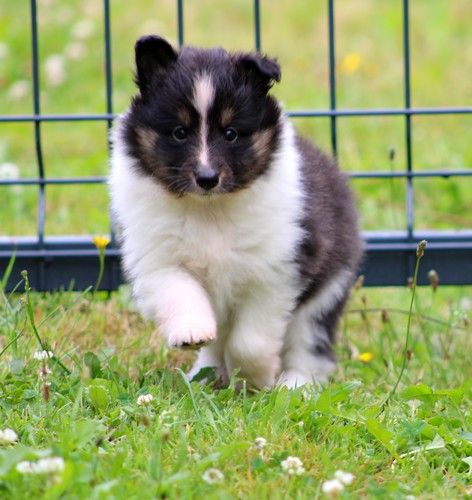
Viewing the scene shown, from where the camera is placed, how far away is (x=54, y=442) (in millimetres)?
3727

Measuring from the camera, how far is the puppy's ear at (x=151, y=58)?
446cm

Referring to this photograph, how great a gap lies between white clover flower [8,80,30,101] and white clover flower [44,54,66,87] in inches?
6.8

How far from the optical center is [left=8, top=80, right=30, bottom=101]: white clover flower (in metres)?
9.02

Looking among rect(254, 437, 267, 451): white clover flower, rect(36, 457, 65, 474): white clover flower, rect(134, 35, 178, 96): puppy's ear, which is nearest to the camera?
rect(36, 457, 65, 474): white clover flower

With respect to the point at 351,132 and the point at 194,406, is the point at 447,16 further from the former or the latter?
the point at 194,406

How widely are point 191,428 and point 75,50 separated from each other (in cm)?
599

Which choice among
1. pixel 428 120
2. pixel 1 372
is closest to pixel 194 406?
pixel 1 372

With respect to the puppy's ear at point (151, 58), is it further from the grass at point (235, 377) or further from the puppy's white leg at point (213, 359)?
the puppy's white leg at point (213, 359)

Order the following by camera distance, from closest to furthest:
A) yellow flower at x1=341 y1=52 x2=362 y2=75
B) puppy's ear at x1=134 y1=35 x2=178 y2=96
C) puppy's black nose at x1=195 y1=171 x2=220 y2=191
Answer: puppy's black nose at x1=195 y1=171 x2=220 y2=191 → puppy's ear at x1=134 y1=35 x2=178 y2=96 → yellow flower at x1=341 y1=52 x2=362 y2=75

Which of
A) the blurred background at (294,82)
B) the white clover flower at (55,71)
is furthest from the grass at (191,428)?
the white clover flower at (55,71)

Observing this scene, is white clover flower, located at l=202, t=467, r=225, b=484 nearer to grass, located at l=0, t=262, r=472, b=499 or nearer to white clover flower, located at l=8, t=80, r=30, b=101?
grass, located at l=0, t=262, r=472, b=499

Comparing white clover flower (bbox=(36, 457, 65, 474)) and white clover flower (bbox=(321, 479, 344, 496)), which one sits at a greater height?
white clover flower (bbox=(36, 457, 65, 474))

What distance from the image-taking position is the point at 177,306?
442 centimetres

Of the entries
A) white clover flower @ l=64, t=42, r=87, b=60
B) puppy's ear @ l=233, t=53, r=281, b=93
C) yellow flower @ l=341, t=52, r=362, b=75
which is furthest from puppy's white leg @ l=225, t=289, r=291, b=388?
white clover flower @ l=64, t=42, r=87, b=60
